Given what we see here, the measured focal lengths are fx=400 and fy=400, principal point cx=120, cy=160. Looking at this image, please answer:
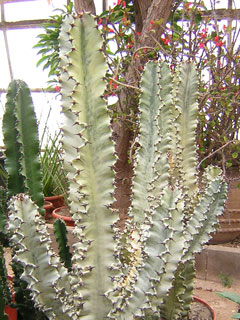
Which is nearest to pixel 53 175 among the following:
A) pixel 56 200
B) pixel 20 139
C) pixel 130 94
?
pixel 56 200

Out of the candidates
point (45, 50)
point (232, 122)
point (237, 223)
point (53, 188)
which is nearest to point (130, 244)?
point (237, 223)

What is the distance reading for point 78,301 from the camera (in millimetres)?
1188

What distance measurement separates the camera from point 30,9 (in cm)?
570

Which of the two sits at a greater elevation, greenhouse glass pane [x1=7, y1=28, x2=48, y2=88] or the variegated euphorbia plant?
greenhouse glass pane [x1=7, y1=28, x2=48, y2=88]

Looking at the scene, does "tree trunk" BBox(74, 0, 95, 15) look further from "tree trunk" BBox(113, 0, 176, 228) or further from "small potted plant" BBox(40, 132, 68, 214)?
"small potted plant" BBox(40, 132, 68, 214)

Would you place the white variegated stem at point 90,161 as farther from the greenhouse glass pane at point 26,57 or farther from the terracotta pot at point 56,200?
the greenhouse glass pane at point 26,57

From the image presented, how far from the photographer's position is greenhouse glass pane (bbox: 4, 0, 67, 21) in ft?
18.1

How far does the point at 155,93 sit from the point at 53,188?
2.73 meters

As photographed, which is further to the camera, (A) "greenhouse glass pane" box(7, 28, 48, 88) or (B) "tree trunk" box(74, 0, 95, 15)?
(A) "greenhouse glass pane" box(7, 28, 48, 88)

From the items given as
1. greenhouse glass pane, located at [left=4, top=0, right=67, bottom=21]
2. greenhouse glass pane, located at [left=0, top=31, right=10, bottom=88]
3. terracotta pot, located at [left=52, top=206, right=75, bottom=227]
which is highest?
greenhouse glass pane, located at [left=4, top=0, right=67, bottom=21]

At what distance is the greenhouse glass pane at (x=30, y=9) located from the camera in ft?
18.1

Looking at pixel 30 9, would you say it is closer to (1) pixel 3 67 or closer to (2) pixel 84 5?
(1) pixel 3 67

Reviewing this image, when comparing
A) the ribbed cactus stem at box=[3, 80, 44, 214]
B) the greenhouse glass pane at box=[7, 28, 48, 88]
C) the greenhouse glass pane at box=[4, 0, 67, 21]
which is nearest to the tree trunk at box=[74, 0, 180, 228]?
the greenhouse glass pane at box=[4, 0, 67, 21]

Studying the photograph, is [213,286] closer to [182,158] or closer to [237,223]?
[237,223]
